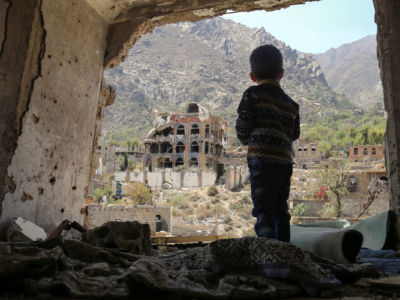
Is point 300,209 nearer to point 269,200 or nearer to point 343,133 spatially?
point 269,200

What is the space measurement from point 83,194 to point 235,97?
91.4 metres

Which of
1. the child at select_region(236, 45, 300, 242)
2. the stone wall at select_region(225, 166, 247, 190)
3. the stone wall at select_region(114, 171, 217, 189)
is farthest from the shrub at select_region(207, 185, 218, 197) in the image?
the child at select_region(236, 45, 300, 242)

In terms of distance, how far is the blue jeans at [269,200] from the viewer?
2.59 metres

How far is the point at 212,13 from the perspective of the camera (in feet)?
16.1

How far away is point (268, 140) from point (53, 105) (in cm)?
257

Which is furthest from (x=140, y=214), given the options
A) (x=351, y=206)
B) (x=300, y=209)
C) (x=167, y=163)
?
(x=167, y=163)

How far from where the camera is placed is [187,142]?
38.4m

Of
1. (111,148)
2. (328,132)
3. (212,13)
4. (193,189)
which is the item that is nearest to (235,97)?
(328,132)

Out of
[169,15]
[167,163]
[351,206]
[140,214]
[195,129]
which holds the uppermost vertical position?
[195,129]

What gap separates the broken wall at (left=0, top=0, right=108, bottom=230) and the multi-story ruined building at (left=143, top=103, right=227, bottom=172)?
33.1 meters

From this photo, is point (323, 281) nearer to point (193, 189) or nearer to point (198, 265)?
point (198, 265)

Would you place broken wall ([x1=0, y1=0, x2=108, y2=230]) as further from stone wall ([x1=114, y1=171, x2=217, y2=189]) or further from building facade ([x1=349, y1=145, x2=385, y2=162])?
building facade ([x1=349, y1=145, x2=385, y2=162])

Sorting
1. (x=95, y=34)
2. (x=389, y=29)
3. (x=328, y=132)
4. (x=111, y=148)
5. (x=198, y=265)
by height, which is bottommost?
(x=198, y=265)

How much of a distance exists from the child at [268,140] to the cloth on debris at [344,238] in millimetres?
264
